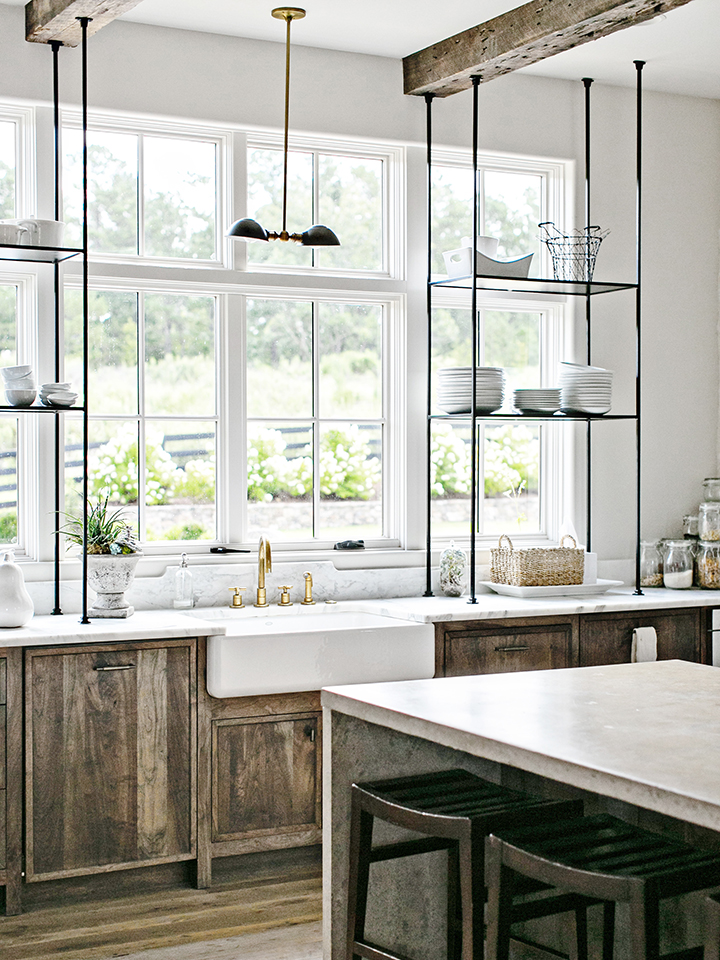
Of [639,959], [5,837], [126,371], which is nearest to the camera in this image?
[639,959]

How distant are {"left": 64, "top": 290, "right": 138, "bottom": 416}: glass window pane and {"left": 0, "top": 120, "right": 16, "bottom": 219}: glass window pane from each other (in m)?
0.42

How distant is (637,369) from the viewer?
480 centimetres

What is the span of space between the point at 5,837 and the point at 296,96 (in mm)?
2948

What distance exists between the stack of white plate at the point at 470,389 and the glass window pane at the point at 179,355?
0.93 meters

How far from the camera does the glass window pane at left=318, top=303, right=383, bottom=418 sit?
479 cm

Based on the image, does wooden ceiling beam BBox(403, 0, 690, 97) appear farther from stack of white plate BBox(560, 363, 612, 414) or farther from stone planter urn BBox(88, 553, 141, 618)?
stone planter urn BBox(88, 553, 141, 618)

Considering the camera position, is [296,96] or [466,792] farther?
[296,96]

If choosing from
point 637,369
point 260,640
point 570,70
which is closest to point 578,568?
point 637,369

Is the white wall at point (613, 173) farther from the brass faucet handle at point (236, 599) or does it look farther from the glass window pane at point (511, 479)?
the brass faucet handle at point (236, 599)

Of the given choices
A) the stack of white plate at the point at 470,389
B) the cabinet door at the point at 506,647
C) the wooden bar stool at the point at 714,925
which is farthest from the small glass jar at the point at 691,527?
the wooden bar stool at the point at 714,925

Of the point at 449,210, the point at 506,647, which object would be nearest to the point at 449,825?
the point at 506,647

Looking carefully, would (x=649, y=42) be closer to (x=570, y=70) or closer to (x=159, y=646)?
(x=570, y=70)

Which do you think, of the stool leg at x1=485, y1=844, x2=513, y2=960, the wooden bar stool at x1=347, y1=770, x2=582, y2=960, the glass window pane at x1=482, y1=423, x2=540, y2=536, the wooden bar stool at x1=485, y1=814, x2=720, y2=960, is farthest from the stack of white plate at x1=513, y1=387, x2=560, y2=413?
the stool leg at x1=485, y1=844, x2=513, y2=960

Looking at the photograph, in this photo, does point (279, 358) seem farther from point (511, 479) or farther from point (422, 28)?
point (422, 28)
